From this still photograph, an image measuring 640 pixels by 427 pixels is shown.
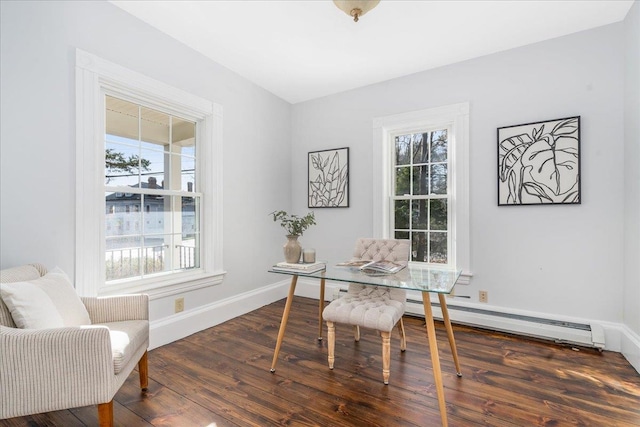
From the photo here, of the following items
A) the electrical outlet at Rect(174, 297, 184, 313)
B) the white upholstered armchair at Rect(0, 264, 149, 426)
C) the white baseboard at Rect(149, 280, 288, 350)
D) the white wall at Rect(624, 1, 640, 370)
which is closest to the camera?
the white upholstered armchair at Rect(0, 264, 149, 426)

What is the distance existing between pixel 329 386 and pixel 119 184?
2.23 metres

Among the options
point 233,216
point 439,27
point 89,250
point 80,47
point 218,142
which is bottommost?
point 89,250

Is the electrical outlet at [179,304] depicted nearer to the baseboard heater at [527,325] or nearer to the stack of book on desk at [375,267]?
the stack of book on desk at [375,267]

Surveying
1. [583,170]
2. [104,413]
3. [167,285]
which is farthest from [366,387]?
[583,170]

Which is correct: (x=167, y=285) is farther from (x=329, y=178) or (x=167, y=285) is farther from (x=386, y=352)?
(x=329, y=178)

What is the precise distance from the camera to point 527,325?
9.10 ft

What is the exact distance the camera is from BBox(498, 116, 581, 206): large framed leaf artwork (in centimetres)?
262

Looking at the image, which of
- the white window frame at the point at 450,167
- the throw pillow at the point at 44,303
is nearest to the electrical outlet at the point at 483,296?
the white window frame at the point at 450,167

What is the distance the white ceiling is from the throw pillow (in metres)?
2.08

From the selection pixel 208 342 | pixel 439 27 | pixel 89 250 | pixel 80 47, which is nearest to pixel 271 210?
pixel 208 342

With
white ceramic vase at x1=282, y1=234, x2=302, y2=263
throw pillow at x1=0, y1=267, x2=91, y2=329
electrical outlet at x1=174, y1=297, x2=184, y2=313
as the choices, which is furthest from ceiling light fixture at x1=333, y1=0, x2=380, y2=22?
electrical outlet at x1=174, y1=297, x2=184, y2=313

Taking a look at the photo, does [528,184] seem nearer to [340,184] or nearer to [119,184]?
[340,184]

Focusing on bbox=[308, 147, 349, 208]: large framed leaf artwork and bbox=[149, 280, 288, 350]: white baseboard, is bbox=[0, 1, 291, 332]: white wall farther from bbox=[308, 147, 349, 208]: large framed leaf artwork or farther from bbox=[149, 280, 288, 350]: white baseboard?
bbox=[308, 147, 349, 208]: large framed leaf artwork

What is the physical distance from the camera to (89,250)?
2.20m
